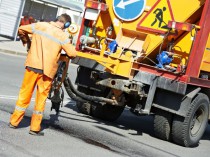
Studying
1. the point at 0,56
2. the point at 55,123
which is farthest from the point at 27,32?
the point at 0,56

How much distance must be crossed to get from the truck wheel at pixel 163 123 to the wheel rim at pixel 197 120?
50 cm

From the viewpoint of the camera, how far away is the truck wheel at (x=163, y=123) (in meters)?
9.39

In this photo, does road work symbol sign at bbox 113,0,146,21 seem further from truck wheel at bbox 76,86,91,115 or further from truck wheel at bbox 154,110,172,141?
truck wheel at bbox 154,110,172,141

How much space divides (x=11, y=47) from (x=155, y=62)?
14242 millimetres

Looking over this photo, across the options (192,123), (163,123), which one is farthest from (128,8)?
(192,123)

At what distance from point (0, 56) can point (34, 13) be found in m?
10.9

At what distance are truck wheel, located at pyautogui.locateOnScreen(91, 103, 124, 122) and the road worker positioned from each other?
287 centimetres

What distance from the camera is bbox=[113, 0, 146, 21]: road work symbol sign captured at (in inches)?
389

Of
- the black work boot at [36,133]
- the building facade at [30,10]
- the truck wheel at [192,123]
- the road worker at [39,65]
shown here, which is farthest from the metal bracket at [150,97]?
the building facade at [30,10]

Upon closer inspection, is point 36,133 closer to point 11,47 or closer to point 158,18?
point 158,18

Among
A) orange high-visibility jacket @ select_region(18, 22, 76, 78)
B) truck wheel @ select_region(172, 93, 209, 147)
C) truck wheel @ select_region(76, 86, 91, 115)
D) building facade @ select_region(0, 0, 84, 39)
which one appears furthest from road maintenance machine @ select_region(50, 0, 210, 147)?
building facade @ select_region(0, 0, 84, 39)

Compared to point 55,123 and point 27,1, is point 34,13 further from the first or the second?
point 55,123

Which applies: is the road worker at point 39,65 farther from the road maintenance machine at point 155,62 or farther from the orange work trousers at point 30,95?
the road maintenance machine at point 155,62

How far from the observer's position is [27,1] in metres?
29.2
